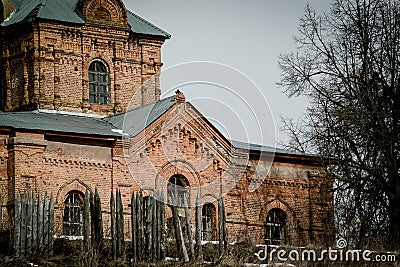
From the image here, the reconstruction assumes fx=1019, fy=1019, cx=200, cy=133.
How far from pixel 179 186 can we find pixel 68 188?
3065 mm

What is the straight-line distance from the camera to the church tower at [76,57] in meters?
28.4

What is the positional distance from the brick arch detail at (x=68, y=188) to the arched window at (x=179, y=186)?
2326 millimetres

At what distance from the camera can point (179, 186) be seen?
26484 mm

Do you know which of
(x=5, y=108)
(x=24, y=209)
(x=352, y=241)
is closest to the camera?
(x=24, y=209)

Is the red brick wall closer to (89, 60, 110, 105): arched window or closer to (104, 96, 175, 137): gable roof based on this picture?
(89, 60, 110, 105): arched window

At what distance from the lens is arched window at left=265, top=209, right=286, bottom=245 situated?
91.7ft

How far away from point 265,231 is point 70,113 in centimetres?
631

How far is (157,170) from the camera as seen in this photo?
26.1 meters

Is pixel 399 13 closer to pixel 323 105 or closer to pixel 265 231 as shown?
pixel 323 105

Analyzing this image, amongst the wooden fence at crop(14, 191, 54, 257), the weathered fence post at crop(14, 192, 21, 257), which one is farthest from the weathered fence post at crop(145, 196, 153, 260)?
the weathered fence post at crop(14, 192, 21, 257)

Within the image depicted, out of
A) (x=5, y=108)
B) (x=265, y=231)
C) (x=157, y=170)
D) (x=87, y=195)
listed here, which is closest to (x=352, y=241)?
(x=265, y=231)

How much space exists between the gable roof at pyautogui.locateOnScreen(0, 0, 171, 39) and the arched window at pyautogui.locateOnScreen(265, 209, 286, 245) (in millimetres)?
6307

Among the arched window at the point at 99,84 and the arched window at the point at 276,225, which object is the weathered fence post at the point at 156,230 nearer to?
the arched window at the point at 276,225

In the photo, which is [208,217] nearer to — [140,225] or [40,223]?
[140,225]
